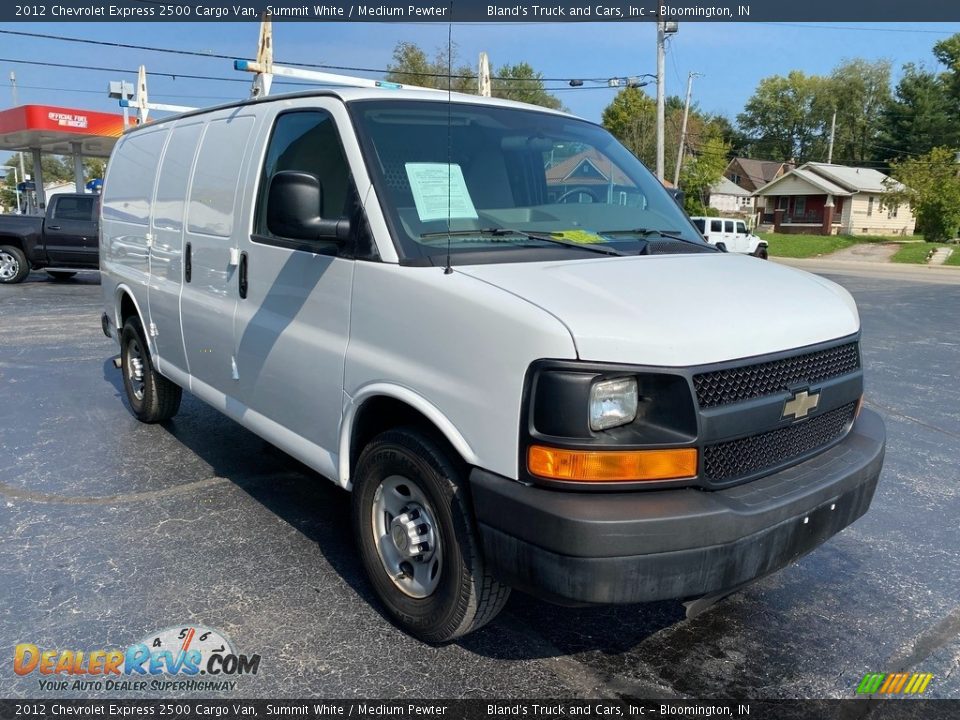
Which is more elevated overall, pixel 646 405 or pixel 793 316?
pixel 793 316

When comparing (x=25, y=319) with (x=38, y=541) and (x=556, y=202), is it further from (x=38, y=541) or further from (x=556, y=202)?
(x=556, y=202)

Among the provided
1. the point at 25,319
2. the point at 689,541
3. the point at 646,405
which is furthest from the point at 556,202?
the point at 25,319

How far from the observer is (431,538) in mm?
2945

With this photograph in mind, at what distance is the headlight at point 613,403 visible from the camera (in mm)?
2412

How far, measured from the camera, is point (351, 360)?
3.17m

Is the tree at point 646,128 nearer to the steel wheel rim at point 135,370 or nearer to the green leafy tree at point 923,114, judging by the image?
the green leafy tree at point 923,114

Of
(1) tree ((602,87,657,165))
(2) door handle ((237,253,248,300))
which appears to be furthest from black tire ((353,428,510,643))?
(1) tree ((602,87,657,165))

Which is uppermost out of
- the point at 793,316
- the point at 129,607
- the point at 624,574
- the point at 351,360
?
the point at 793,316

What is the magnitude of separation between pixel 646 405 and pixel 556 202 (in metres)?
1.49

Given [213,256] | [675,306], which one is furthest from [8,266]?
[675,306]

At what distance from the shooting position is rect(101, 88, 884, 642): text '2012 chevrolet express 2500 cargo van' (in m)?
2.42

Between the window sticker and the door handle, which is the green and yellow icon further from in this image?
the door handle

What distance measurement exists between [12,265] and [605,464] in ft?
58.1

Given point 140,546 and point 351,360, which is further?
point 140,546
